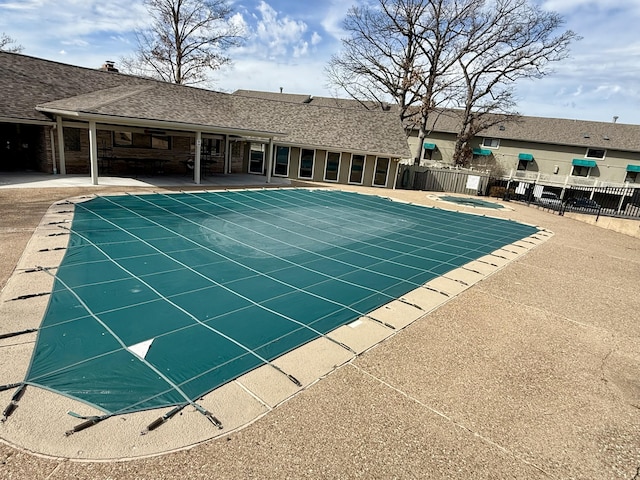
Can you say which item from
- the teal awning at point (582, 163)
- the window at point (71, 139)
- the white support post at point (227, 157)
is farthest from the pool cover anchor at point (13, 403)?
the teal awning at point (582, 163)

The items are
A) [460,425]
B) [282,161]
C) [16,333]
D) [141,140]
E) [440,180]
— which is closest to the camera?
[460,425]

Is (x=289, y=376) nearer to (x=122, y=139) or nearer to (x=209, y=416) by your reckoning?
(x=209, y=416)

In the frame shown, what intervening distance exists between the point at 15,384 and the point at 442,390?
4.29 meters

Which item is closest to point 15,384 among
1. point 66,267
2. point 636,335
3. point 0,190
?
point 66,267

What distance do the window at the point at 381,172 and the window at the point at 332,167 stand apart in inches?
101

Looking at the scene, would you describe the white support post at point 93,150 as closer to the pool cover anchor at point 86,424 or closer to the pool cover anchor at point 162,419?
the pool cover anchor at point 86,424

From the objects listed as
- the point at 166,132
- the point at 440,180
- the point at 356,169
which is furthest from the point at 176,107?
the point at 440,180

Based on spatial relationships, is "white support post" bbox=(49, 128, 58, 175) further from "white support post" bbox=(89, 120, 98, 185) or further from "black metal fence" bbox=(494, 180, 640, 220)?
"black metal fence" bbox=(494, 180, 640, 220)

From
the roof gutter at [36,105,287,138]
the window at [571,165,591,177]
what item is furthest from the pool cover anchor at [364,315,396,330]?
the window at [571,165,591,177]

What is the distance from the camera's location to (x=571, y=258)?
35.1ft

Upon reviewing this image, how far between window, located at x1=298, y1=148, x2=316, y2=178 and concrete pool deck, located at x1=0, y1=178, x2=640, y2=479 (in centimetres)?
1734

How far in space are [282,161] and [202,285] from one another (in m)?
17.4

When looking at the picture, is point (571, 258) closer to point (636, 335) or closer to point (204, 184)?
point (636, 335)

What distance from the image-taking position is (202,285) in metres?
6.38
